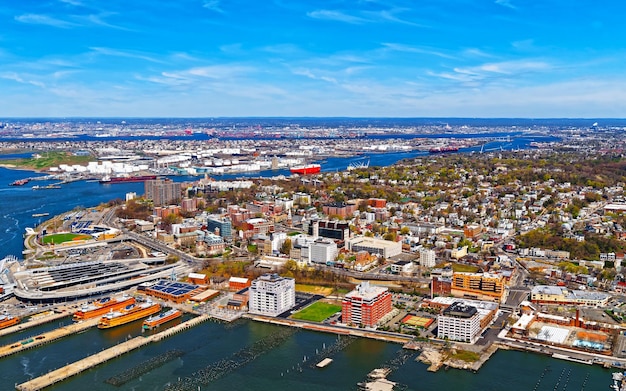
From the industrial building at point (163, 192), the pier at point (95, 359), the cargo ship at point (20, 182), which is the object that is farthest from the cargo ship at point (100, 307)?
the cargo ship at point (20, 182)

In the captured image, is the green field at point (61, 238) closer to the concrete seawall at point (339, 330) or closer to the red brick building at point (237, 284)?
the red brick building at point (237, 284)

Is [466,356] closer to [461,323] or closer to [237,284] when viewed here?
[461,323]

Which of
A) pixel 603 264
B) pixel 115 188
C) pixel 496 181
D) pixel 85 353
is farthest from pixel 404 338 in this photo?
pixel 115 188

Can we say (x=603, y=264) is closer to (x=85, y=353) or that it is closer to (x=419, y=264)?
(x=419, y=264)

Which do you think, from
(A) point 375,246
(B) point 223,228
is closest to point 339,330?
(A) point 375,246

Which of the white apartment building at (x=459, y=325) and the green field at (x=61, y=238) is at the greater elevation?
the white apartment building at (x=459, y=325)
